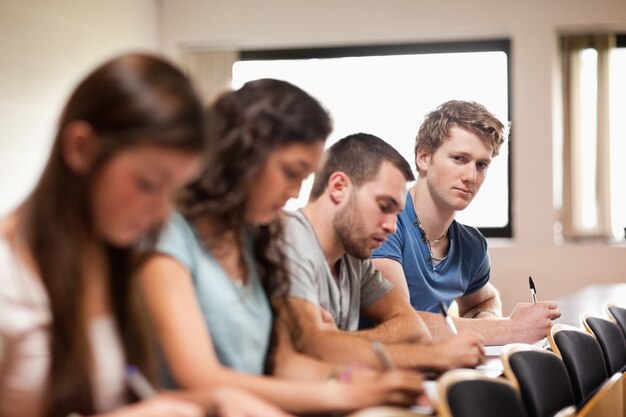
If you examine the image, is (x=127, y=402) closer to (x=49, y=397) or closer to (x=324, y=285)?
(x=49, y=397)

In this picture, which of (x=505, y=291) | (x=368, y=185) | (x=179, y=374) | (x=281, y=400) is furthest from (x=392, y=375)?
(x=505, y=291)

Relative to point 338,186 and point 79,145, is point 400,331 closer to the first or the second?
point 338,186

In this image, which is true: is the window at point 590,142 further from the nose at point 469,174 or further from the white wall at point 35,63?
the nose at point 469,174

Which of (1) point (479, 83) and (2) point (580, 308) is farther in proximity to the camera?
(1) point (479, 83)

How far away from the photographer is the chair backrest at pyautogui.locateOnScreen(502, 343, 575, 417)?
7.14ft

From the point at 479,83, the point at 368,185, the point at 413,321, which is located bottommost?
the point at 413,321

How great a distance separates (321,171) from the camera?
2455mm

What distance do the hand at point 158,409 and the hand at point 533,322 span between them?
5.96 ft

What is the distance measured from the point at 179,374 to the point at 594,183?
578 cm

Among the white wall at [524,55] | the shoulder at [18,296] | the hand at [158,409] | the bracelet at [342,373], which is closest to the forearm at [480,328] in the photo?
the bracelet at [342,373]

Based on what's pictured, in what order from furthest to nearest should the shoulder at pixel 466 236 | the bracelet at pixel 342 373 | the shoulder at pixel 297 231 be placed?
the shoulder at pixel 466 236, the shoulder at pixel 297 231, the bracelet at pixel 342 373

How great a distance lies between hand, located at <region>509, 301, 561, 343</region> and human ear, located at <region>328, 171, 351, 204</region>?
0.95 meters

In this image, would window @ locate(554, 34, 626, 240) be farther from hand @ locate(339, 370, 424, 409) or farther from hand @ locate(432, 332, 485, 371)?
hand @ locate(339, 370, 424, 409)

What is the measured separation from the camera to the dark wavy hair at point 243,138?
180cm
